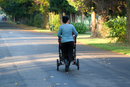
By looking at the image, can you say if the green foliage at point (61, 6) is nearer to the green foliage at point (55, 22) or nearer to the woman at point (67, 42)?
the green foliage at point (55, 22)

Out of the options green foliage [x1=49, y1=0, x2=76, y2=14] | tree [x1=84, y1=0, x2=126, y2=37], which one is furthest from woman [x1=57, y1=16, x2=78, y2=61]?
green foliage [x1=49, y1=0, x2=76, y2=14]

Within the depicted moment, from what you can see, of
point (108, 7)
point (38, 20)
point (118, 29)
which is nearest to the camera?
point (118, 29)

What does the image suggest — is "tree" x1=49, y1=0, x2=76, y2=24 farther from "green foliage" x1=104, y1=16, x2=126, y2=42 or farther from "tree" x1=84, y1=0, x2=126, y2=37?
"green foliage" x1=104, y1=16, x2=126, y2=42

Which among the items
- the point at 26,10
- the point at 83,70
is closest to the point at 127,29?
the point at 83,70

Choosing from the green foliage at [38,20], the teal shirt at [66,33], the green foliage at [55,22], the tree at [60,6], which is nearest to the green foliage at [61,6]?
the tree at [60,6]

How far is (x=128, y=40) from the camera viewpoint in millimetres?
20688

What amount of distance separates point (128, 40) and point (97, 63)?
8.93 m

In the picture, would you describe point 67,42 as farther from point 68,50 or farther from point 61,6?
point 61,6

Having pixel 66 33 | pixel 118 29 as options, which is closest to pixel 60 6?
pixel 118 29

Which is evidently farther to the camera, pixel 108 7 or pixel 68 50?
pixel 108 7

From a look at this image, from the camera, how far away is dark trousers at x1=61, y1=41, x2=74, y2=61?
10.1m

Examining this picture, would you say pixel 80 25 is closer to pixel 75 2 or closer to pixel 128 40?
pixel 75 2

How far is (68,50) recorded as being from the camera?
1013cm

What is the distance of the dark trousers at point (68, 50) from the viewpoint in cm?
1011
